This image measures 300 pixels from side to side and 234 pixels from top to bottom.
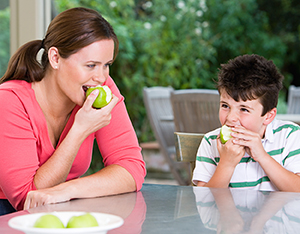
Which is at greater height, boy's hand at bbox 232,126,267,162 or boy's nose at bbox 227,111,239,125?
boy's nose at bbox 227,111,239,125

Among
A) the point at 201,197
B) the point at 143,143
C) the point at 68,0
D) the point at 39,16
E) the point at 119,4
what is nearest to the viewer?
the point at 201,197

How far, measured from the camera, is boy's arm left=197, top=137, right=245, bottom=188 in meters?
1.27

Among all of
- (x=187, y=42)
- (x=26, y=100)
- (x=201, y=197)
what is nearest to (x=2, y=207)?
(x=26, y=100)

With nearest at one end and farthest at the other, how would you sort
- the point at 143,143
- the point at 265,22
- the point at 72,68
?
the point at 72,68
the point at 143,143
the point at 265,22

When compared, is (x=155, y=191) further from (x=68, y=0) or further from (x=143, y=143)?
(x=143, y=143)

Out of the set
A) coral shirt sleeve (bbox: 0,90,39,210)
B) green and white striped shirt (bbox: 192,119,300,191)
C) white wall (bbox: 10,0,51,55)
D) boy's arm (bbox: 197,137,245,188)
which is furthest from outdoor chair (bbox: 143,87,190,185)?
coral shirt sleeve (bbox: 0,90,39,210)

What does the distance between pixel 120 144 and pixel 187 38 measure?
5.15m

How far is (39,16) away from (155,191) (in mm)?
2153

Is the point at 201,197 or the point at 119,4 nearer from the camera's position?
the point at 201,197

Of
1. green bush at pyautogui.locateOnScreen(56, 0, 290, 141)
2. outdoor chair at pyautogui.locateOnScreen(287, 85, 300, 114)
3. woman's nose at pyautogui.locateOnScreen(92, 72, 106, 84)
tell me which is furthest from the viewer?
green bush at pyautogui.locateOnScreen(56, 0, 290, 141)

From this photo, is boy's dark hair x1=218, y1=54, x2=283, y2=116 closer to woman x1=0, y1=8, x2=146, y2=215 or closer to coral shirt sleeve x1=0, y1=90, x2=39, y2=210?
woman x1=0, y1=8, x2=146, y2=215

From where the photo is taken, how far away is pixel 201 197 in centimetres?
92

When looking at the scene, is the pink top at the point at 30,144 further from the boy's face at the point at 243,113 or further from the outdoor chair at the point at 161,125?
the outdoor chair at the point at 161,125

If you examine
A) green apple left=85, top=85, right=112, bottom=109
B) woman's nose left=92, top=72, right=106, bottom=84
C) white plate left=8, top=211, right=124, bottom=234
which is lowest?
green apple left=85, top=85, right=112, bottom=109
